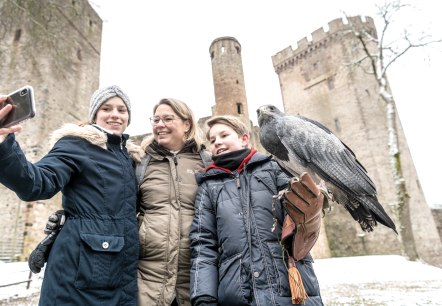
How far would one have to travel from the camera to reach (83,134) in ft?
5.43

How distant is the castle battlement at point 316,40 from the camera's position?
67.3 feet

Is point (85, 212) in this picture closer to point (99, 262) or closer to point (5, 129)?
point (99, 262)

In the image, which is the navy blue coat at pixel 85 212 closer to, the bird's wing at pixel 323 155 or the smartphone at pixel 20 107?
the smartphone at pixel 20 107

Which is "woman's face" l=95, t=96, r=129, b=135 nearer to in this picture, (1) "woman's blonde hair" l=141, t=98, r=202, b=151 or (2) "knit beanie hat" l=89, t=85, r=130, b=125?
(2) "knit beanie hat" l=89, t=85, r=130, b=125

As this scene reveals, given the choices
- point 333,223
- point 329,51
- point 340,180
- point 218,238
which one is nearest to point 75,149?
point 218,238

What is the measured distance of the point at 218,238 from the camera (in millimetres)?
1721

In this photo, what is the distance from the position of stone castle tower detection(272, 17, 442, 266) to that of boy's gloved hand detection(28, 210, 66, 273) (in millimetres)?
17104

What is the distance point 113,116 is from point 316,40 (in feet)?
74.7

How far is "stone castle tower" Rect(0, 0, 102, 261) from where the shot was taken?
1021cm

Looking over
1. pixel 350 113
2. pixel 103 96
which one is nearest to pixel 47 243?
pixel 103 96

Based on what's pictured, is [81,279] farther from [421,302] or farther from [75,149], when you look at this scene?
[421,302]

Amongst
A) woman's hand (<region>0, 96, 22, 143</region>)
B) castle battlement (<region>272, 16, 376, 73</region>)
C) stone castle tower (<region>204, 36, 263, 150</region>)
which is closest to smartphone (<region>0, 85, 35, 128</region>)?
woman's hand (<region>0, 96, 22, 143</region>)

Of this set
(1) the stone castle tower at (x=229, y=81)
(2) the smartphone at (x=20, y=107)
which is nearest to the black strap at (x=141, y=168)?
(2) the smartphone at (x=20, y=107)

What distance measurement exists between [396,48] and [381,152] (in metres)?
8.44
